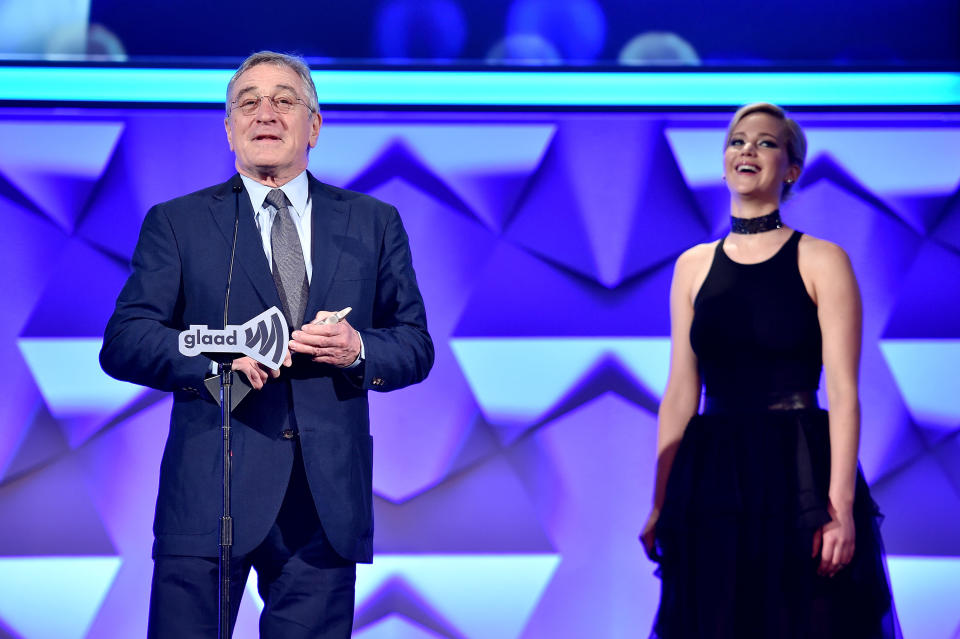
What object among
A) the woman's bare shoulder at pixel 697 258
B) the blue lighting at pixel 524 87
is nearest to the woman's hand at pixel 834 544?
the woman's bare shoulder at pixel 697 258

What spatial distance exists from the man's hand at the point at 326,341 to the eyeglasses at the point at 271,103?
1.78ft

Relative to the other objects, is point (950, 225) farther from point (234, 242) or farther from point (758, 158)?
point (234, 242)

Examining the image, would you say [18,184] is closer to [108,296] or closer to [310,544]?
[108,296]

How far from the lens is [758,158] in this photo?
247 cm

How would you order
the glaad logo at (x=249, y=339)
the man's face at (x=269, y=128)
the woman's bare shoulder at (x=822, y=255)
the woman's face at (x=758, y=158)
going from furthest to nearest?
the woman's face at (x=758, y=158) → the woman's bare shoulder at (x=822, y=255) → the man's face at (x=269, y=128) → the glaad logo at (x=249, y=339)

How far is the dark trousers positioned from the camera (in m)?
1.94

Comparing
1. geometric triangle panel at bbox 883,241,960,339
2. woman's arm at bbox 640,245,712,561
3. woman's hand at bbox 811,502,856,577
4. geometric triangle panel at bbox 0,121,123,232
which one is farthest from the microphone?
geometric triangle panel at bbox 883,241,960,339

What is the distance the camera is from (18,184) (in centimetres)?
345

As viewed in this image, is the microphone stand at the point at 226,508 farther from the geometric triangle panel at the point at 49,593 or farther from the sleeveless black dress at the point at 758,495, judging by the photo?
the geometric triangle panel at the point at 49,593

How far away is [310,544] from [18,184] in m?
2.11

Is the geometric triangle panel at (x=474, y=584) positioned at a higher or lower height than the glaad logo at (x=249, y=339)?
higher

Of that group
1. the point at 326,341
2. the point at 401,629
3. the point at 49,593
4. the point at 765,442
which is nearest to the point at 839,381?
the point at 765,442

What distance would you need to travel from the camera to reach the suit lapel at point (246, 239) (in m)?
2.02

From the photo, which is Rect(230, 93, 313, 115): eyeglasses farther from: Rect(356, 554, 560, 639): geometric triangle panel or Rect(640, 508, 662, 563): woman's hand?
Rect(356, 554, 560, 639): geometric triangle panel
